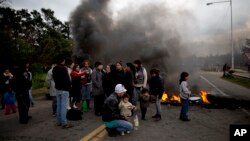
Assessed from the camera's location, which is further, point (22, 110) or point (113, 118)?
point (22, 110)

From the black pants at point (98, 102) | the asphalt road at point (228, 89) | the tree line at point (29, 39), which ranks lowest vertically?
the asphalt road at point (228, 89)

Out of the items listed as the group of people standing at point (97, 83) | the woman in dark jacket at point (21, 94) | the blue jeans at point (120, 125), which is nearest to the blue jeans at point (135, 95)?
the group of people standing at point (97, 83)

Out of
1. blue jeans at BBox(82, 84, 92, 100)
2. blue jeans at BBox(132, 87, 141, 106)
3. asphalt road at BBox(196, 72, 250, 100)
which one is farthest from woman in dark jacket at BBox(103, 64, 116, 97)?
asphalt road at BBox(196, 72, 250, 100)

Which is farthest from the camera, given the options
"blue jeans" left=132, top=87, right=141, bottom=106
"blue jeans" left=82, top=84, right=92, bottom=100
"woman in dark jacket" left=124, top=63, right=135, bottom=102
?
"blue jeans" left=82, top=84, right=92, bottom=100

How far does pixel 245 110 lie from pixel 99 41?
51.8 ft

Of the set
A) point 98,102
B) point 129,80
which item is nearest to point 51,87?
point 98,102

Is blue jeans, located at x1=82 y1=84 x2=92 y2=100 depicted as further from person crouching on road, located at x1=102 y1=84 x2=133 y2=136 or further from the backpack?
person crouching on road, located at x1=102 y1=84 x2=133 y2=136

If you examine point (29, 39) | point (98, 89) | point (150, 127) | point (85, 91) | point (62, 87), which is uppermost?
point (29, 39)

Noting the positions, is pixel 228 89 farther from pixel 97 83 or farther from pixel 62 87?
pixel 62 87

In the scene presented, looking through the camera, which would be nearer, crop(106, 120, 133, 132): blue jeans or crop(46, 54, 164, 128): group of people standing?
crop(106, 120, 133, 132): blue jeans

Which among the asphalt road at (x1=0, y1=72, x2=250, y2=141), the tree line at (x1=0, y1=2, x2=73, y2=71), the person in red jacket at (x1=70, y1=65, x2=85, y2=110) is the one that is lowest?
the asphalt road at (x1=0, y1=72, x2=250, y2=141)

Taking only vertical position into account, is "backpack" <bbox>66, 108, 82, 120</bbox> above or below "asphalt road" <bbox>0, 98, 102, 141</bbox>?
above

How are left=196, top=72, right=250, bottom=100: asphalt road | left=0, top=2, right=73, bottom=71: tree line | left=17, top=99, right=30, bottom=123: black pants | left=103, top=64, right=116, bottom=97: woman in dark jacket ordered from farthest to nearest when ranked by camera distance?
left=0, top=2, right=73, bottom=71: tree line < left=196, top=72, right=250, bottom=100: asphalt road < left=103, top=64, right=116, bottom=97: woman in dark jacket < left=17, top=99, right=30, bottom=123: black pants

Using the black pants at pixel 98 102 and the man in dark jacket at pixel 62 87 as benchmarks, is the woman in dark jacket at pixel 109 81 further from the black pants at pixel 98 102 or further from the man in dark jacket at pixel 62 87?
the man in dark jacket at pixel 62 87
